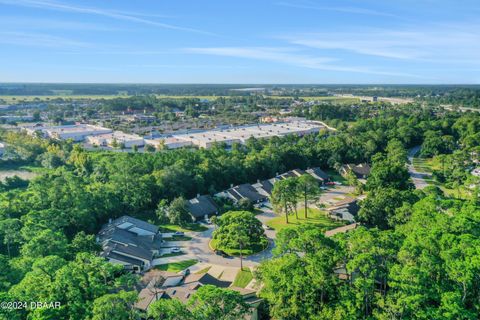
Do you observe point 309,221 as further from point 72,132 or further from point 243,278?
point 72,132

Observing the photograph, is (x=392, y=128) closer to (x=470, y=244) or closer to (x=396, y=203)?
(x=396, y=203)

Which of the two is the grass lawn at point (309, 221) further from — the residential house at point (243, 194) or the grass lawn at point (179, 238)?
the grass lawn at point (179, 238)

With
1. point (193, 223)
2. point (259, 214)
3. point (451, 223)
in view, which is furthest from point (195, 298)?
point (259, 214)

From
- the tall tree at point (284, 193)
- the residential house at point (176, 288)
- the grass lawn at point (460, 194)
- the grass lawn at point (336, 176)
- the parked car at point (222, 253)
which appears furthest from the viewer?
the grass lawn at point (336, 176)

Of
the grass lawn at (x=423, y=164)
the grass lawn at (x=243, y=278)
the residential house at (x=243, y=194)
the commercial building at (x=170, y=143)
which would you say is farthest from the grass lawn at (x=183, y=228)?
the grass lawn at (x=423, y=164)

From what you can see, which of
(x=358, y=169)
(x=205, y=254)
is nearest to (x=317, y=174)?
(x=358, y=169)
